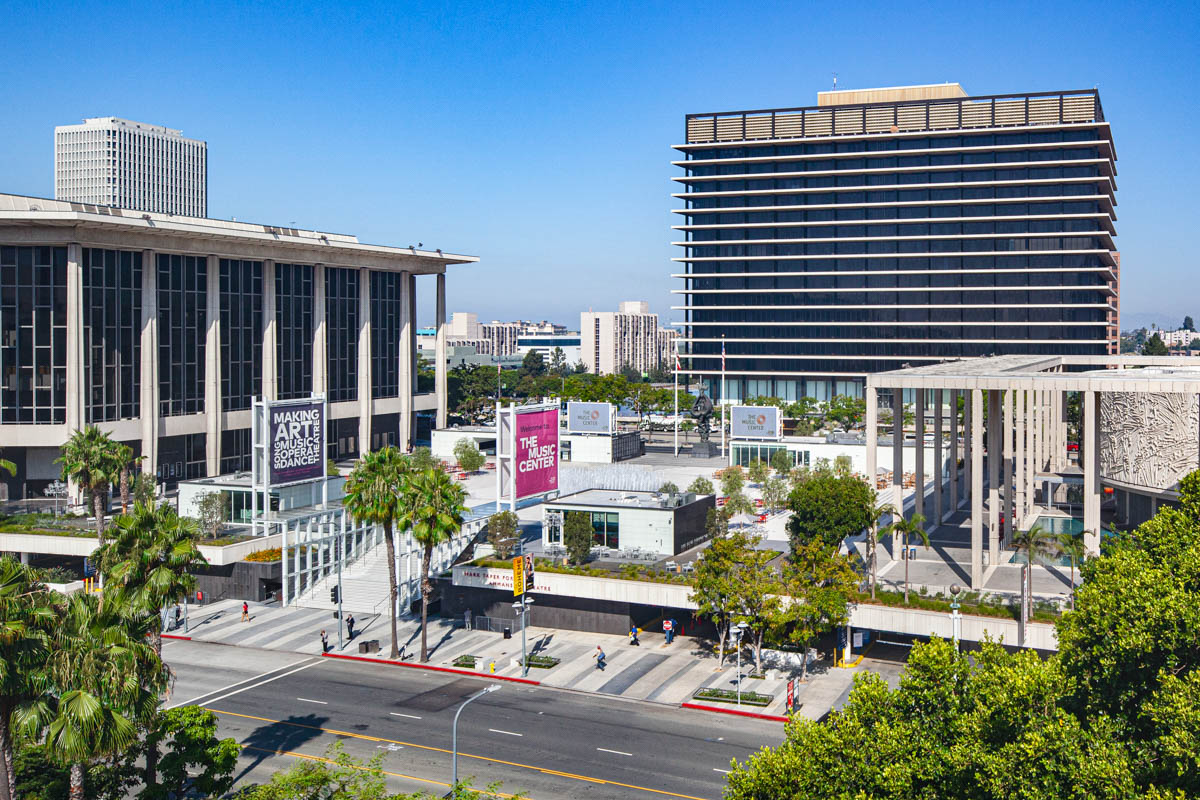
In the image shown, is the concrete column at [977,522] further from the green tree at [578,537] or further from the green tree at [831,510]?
the green tree at [578,537]

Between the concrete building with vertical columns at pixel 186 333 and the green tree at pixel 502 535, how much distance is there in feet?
144

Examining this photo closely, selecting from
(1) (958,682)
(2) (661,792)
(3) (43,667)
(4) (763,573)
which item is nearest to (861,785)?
(1) (958,682)

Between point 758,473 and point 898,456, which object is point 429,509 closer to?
point 898,456

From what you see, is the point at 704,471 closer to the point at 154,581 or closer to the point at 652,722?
the point at 652,722

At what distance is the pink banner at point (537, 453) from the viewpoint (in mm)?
69250

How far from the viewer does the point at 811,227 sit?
195 meters

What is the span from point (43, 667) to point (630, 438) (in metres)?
104

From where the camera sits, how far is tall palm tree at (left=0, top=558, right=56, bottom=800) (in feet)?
86.5

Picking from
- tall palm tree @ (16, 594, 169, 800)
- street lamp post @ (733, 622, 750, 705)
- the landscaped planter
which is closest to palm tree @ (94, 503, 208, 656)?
tall palm tree @ (16, 594, 169, 800)

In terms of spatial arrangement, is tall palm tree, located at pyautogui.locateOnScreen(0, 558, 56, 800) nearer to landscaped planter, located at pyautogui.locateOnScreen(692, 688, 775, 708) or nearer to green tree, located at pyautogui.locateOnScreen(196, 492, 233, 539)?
landscaped planter, located at pyautogui.locateOnScreen(692, 688, 775, 708)

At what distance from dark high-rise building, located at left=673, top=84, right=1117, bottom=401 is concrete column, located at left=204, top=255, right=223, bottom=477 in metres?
94.0

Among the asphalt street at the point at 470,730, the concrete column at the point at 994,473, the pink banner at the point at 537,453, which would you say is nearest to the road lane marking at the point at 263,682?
the asphalt street at the point at 470,730

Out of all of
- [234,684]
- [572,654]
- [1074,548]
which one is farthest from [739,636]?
[234,684]

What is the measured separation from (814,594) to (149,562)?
96.8ft
